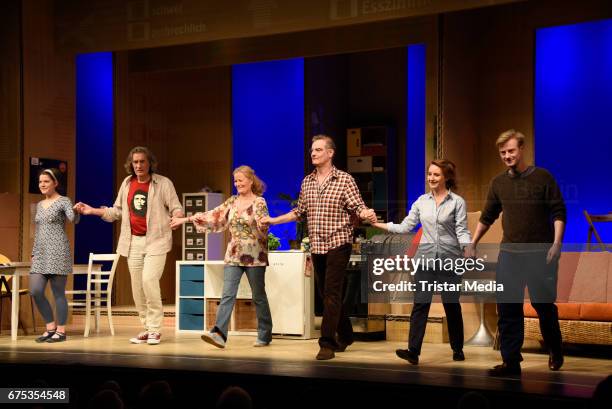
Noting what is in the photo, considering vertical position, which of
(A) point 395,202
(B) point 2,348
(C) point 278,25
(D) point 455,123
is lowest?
(B) point 2,348

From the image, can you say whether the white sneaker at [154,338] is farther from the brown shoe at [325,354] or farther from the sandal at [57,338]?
the brown shoe at [325,354]

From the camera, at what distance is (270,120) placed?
12.0m

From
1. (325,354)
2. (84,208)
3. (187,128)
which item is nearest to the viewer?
(325,354)

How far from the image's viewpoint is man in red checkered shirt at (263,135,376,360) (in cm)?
598

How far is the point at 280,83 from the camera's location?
12.0m

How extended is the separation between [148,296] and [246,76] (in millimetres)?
5863

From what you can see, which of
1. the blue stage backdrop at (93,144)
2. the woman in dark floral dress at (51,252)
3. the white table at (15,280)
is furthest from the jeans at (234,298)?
the blue stage backdrop at (93,144)

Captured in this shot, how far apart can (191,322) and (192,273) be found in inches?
17.9

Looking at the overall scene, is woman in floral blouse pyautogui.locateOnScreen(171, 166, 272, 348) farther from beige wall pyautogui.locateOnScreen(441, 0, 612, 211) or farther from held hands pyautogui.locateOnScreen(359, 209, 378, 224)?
beige wall pyautogui.locateOnScreen(441, 0, 612, 211)

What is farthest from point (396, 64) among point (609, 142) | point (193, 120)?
point (609, 142)

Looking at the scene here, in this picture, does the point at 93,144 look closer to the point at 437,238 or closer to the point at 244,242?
the point at 244,242

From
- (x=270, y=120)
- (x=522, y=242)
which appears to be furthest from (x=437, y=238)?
(x=270, y=120)

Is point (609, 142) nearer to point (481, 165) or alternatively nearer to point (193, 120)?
point (481, 165)

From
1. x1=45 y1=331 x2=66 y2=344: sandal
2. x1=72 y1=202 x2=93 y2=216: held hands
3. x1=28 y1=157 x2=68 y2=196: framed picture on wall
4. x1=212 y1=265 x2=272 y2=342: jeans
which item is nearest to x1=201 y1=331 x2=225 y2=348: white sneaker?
x1=212 y1=265 x2=272 y2=342: jeans
